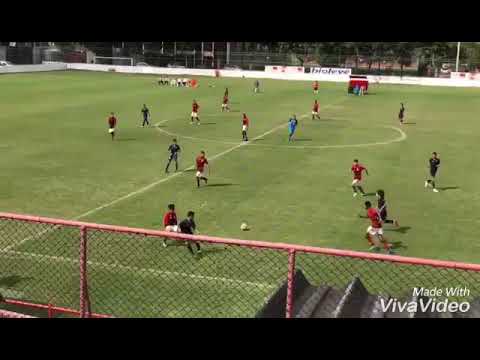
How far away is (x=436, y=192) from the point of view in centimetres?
2389

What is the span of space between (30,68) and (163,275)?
8335 centimetres

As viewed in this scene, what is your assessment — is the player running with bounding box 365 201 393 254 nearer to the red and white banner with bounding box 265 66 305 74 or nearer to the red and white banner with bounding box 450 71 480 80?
the red and white banner with bounding box 450 71 480 80

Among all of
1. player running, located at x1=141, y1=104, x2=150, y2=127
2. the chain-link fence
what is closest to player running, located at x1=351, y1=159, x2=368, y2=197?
player running, located at x1=141, y1=104, x2=150, y2=127

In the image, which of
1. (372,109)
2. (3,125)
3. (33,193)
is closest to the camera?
(33,193)

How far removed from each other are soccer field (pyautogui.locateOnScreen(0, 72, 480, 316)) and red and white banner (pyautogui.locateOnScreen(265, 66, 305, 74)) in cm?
3527

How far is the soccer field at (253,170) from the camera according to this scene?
19.0 m

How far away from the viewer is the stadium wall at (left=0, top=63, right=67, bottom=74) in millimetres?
83938

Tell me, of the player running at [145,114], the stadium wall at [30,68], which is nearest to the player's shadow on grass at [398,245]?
the player running at [145,114]

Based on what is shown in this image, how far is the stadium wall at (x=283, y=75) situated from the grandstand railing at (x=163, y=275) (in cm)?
7305

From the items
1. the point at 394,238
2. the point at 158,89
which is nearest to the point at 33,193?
the point at 394,238

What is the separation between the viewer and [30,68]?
8950 cm
